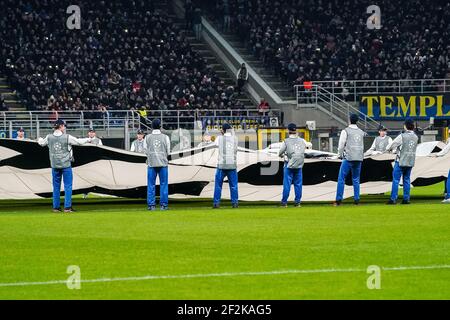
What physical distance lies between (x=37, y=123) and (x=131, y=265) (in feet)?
95.5

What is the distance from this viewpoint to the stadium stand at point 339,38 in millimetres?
54906

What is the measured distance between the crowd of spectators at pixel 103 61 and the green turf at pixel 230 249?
992 inches

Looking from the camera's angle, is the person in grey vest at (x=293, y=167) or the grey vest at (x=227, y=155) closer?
the grey vest at (x=227, y=155)

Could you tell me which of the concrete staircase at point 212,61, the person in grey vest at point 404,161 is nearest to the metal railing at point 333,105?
the concrete staircase at point 212,61

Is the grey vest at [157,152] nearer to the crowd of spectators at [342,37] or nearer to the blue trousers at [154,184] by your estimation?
the blue trousers at [154,184]

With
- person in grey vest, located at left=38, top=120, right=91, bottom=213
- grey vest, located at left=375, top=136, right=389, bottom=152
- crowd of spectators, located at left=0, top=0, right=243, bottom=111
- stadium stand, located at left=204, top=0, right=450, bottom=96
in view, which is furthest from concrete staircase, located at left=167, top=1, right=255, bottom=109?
person in grey vest, located at left=38, top=120, right=91, bottom=213

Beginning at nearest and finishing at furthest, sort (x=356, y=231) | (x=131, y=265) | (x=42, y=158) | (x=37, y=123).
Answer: (x=131, y=265) < (x=356, y=231) < (x=42, y=158) < (x=37, y=123)

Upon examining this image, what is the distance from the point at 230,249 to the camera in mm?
16219

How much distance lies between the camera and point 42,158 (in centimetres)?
2839

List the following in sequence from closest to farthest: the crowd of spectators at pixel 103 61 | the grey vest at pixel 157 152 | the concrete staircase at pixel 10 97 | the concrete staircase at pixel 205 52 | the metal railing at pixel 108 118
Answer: the grey vest at pixel 157 152
the metal railing at pixel 108 118
the concrete staircase at pixel 10 97
the crowd of spectators at pixel 103 61
the concrete staircase at pixel 205 52
